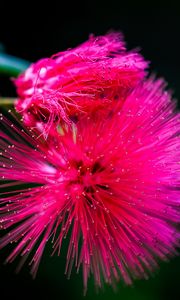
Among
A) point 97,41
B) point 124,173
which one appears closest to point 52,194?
point 124,173

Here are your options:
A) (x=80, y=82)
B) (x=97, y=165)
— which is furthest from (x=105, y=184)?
(x=80, y=82)

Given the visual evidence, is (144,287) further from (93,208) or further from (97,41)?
(97,41)

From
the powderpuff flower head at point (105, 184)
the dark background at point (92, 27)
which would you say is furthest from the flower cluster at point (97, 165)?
the dark background at point (92, 27)

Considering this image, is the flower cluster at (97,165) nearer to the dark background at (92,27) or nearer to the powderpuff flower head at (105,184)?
the powderpuff flower head at (105,184)

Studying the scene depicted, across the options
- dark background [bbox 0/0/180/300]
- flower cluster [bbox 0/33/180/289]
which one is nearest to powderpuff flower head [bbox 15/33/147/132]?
flower cluster [bbox 0/33/180/289]

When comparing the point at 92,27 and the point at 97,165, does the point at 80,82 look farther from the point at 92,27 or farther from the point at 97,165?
the point at 92,27

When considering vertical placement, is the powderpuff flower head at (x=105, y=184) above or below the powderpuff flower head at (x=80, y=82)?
below
